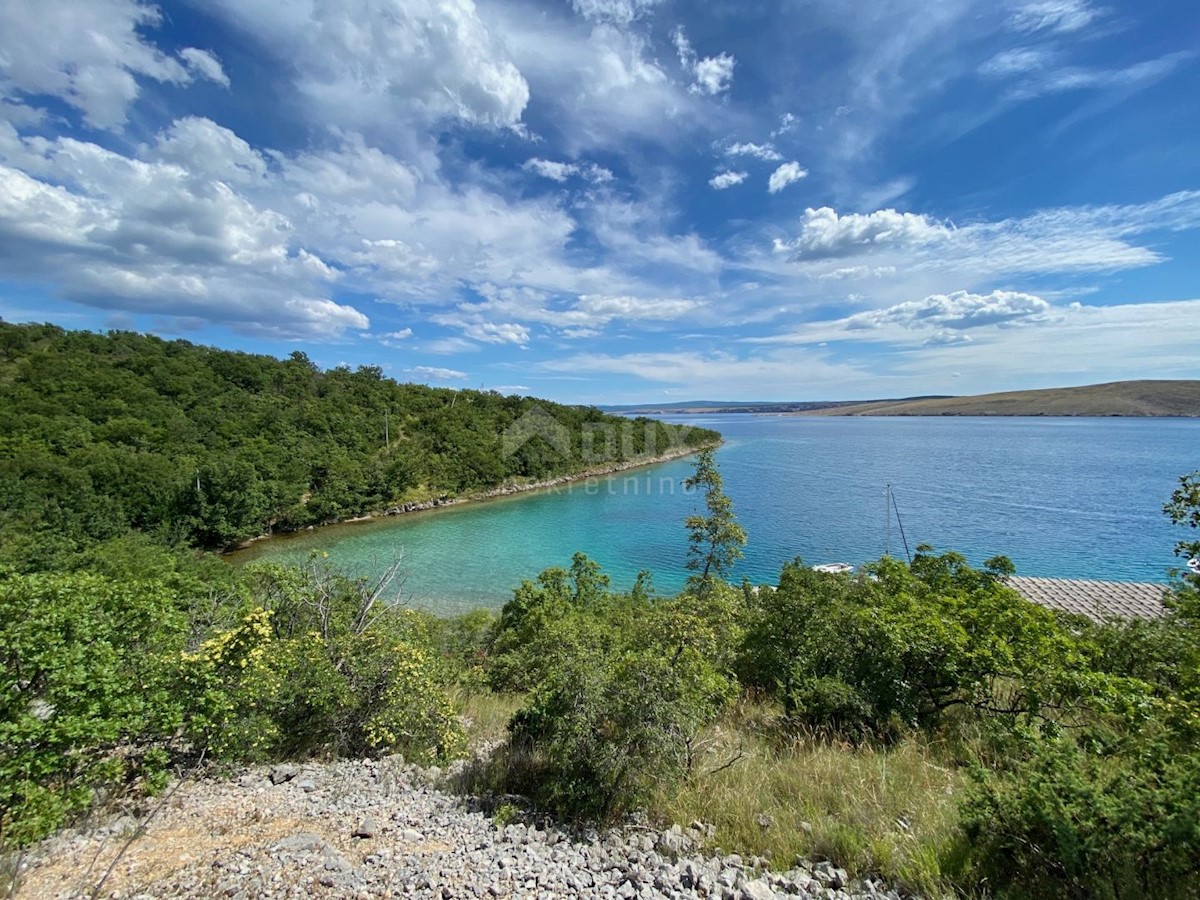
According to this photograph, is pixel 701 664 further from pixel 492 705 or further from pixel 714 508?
pixel 714 508

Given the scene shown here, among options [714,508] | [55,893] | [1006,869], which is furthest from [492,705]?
[714,508]

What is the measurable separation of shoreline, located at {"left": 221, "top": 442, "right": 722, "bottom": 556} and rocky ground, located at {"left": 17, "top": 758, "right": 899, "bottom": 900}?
94.4 feet

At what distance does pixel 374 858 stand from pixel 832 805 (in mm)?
4166

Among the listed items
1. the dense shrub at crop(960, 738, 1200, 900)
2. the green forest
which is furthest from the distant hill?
the dense shrub at crop(960, 738, 1200, 900)

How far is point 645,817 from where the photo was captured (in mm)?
4727

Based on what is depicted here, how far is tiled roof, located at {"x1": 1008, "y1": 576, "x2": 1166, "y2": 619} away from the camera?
22.1 metres

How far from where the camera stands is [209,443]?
4753cm

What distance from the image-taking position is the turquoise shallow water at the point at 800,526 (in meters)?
30.6

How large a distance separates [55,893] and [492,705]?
616cm

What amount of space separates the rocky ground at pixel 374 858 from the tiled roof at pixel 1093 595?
25.0 m

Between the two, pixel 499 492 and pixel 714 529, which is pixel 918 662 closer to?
pixel 714 529

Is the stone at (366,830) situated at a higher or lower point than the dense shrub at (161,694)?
lower

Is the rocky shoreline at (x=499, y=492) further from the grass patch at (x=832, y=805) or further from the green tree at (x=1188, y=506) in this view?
the green tree at (x=1188, y=506)

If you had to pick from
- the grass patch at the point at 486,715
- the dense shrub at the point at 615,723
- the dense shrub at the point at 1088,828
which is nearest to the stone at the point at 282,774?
the grass patch at the point at 486,715
